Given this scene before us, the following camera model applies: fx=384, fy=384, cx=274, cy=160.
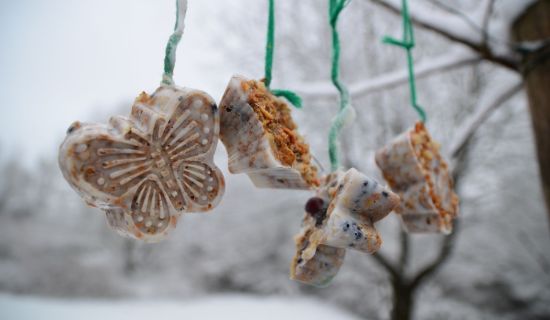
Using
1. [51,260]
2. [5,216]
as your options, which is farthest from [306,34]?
[5,216]

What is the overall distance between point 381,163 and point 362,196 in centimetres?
25

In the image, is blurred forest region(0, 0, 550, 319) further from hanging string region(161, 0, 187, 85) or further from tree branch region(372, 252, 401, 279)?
hanging string region(161, 0, 187, 85)

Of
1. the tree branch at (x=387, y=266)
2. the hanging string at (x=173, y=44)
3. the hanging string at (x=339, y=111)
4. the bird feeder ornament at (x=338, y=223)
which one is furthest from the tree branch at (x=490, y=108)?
the tree branch at (x=387, y=266)

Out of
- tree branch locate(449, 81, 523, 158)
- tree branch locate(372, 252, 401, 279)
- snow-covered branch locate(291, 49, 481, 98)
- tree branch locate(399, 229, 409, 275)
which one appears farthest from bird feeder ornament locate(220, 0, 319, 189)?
tree branch locate(399, 229, 409, 275)

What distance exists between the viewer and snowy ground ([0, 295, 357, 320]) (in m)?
4.52

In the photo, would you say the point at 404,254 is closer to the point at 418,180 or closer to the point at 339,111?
the point at 418,180

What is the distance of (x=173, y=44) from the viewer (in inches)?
17.1

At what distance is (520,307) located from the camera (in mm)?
5215

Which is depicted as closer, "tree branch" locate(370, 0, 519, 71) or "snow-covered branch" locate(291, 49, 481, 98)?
"tree branch" locate(370, 0, 519, 71)

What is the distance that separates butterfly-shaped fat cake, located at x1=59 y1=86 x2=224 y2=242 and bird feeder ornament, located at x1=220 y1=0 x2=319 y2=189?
0.04 metres

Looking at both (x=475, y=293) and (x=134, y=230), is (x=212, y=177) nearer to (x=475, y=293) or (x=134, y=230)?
(x=134, y=230)

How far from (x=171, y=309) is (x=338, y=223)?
5.53 m

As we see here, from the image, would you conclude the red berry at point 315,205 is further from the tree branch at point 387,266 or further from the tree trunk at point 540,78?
the tree branch at point 387,266

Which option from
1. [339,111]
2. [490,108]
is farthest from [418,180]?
[490,108]
